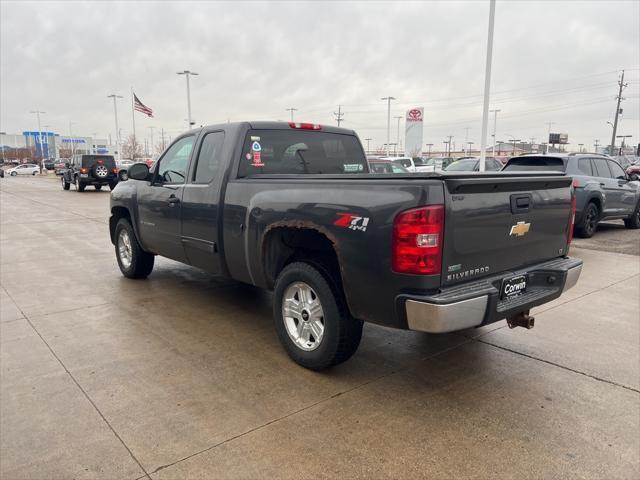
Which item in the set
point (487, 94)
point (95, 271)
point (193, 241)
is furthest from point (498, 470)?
point (487, 94)

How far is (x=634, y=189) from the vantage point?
11211 millimetres

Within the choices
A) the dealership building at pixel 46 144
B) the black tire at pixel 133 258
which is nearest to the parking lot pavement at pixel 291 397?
the black tire at pixel 133 258

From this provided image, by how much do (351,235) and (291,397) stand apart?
120cm

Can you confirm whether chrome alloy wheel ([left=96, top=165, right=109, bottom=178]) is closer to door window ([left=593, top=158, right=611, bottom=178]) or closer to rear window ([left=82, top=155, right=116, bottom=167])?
rear window ([left=82, top=155, right=116, bottom=167])

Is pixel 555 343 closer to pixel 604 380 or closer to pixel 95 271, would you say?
pixel 604 380

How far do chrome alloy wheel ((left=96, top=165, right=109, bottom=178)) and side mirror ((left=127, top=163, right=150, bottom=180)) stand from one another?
22968 millimetres

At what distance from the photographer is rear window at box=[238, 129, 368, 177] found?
179 inches

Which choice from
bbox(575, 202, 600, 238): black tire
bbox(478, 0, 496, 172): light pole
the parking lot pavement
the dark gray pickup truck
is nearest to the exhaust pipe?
the dark gray pickup truck

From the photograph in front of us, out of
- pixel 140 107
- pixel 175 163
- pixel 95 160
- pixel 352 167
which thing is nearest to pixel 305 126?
pixel 352 167

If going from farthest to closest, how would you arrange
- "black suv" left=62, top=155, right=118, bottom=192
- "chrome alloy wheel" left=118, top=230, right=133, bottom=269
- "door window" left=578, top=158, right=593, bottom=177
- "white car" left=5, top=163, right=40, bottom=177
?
"white car" left=5, top=163, right=40, bottom=177
"black suv" left=62, top=155, right=118, bottom=192
"door window" left=578, top=158, right=593, bottom=177
"chrome alloy wheel" left=118, top=230, right=133, bottom=269

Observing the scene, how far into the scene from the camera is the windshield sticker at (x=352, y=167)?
17.2 feet

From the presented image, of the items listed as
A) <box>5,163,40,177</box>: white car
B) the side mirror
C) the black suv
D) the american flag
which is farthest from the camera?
<box>5,163,40,177</box>: white car

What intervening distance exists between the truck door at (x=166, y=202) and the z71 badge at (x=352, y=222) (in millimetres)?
2411

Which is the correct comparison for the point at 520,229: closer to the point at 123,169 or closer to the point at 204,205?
the point at 204,205
